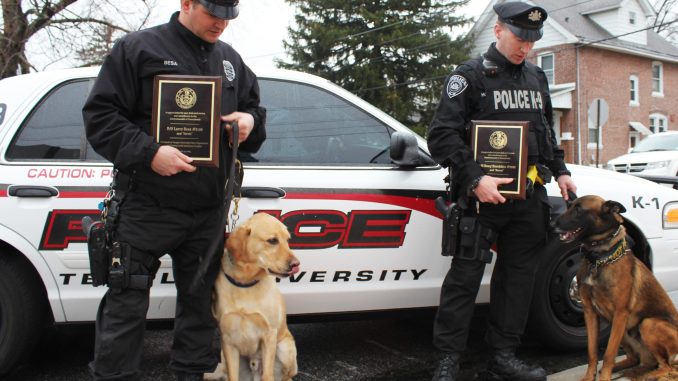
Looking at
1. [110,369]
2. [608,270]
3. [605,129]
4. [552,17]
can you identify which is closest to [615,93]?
[605,129]

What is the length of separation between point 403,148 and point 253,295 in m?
1.12

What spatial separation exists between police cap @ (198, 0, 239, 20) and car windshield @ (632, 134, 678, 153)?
12.7 metres

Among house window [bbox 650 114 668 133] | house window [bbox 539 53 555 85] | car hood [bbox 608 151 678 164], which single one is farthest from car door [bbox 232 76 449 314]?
house window [bbox 650 114 668 133]

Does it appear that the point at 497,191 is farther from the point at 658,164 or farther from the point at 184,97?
the point at 658,164

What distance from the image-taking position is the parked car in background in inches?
454

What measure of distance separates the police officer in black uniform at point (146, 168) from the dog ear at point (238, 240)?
0.12 meters

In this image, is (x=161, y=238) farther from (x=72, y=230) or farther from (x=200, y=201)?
(x=72, y=230)

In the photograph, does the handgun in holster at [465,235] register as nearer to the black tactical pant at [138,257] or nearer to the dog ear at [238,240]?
the dog ear at [238,240]

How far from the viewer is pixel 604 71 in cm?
2592

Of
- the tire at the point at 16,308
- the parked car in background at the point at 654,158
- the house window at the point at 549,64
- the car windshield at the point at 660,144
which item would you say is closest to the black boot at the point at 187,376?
the tire at the point at 16,308

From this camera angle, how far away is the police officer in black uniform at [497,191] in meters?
2.95

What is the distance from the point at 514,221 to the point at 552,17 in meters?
25.5

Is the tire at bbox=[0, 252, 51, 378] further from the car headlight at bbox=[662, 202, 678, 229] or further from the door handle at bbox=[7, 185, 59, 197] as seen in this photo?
the car headlight at bbox=[662, 202, 678, 229]

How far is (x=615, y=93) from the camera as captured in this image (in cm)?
2636
